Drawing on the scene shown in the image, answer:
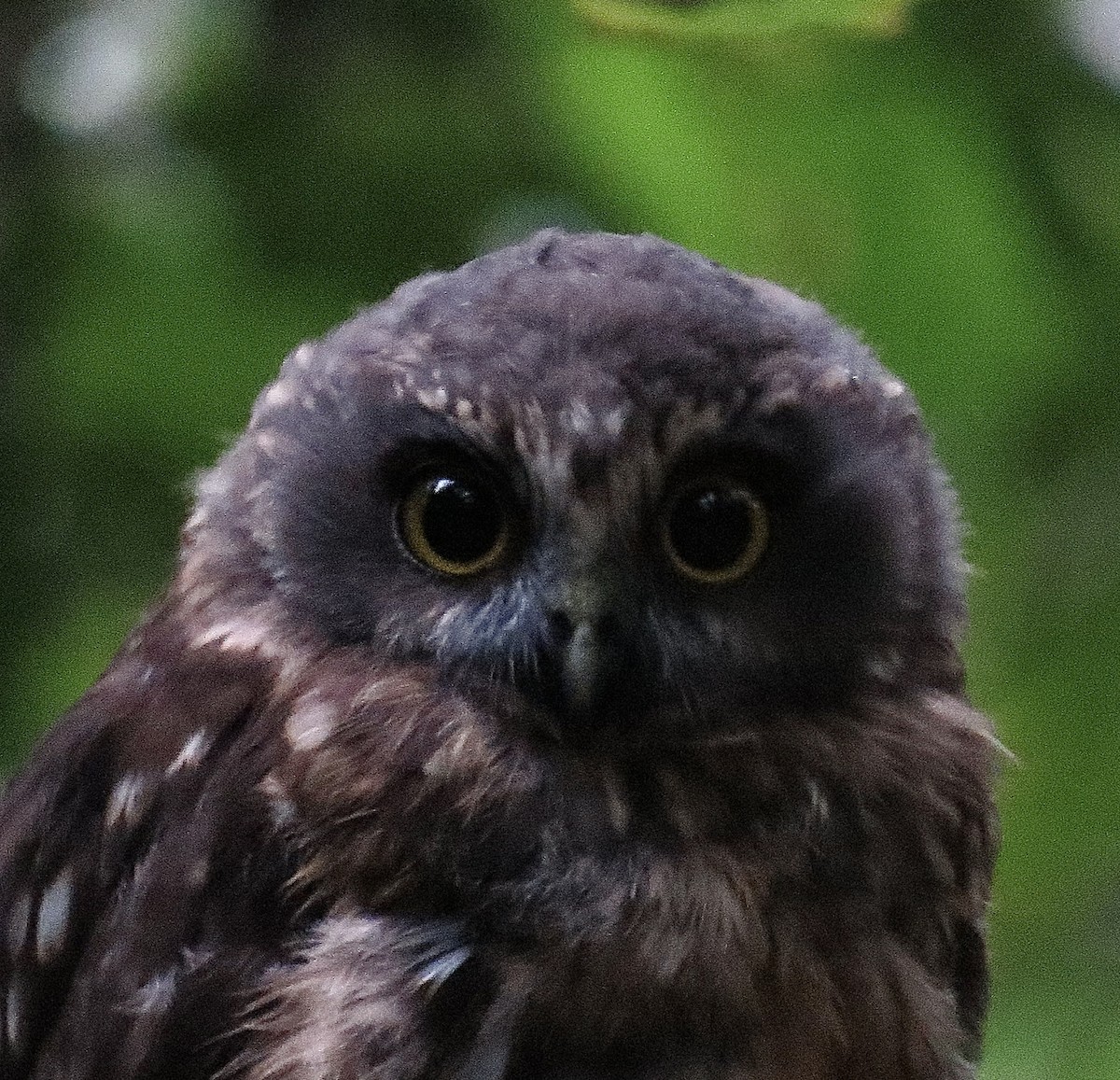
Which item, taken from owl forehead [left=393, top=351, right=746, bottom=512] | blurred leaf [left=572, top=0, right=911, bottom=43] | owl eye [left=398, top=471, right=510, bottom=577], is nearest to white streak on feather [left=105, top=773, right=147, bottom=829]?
owl eye [left=398, top=471, right=510, bottom=577]

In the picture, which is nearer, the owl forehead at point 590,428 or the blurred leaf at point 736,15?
the blurred leaf at point 736,15

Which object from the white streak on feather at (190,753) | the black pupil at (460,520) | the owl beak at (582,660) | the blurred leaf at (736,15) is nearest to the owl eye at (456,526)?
the black pupil at (460,520)

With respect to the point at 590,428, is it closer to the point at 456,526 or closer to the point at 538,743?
the point at 456,526

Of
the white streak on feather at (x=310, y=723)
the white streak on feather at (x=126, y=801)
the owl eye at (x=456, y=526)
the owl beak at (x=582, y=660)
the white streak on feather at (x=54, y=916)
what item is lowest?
the white streak on feather at (x=54, y=916)

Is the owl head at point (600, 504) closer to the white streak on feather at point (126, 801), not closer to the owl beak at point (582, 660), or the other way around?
the owl beak at point (582, 660)

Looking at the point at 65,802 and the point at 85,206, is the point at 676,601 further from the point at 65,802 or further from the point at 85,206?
the point at 85,206

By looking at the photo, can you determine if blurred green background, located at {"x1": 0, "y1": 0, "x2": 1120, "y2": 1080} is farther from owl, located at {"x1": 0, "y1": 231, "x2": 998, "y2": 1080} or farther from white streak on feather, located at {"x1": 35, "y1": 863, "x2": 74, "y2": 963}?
white streak on feather, located at {"x1": 35, "y1": 863, "x2": 74, "y2": 963}

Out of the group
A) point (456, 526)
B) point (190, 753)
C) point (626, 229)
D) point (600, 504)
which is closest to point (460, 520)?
point (456, 526)
